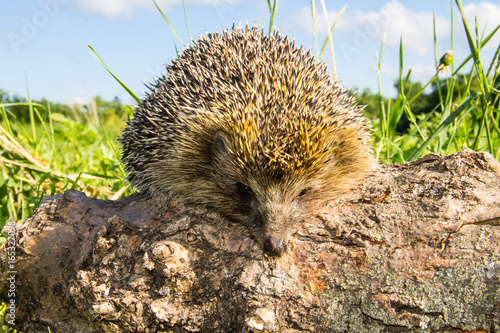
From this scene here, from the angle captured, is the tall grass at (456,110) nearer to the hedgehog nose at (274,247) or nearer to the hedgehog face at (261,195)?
the hedgehog face at (261,195)

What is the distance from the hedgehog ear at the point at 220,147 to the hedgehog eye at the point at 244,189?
0.27 meters

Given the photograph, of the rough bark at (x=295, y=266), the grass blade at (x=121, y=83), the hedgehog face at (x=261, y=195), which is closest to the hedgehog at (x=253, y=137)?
the hedgehog face at (x=261, y=195)

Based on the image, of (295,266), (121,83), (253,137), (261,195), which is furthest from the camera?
(121,83)

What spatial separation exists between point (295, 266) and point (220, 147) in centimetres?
136

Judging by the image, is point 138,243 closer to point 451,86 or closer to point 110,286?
point 110,286

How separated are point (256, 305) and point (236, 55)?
2454 mm

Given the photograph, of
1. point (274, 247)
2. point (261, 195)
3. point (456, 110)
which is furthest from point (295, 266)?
point (456, 110)

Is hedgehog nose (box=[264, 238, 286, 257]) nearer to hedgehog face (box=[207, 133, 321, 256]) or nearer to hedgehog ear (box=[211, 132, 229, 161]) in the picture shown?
hedgehog face (box=[207, 133, 321, 256])

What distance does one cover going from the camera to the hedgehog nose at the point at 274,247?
8.79ft

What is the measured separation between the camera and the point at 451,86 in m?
4.67

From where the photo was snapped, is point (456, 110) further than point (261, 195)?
Yes

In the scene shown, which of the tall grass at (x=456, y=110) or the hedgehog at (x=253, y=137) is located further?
the tall grass at (x=456, y=110)

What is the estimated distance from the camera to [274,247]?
268cm

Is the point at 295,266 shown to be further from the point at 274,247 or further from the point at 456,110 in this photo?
the point at 456,110
